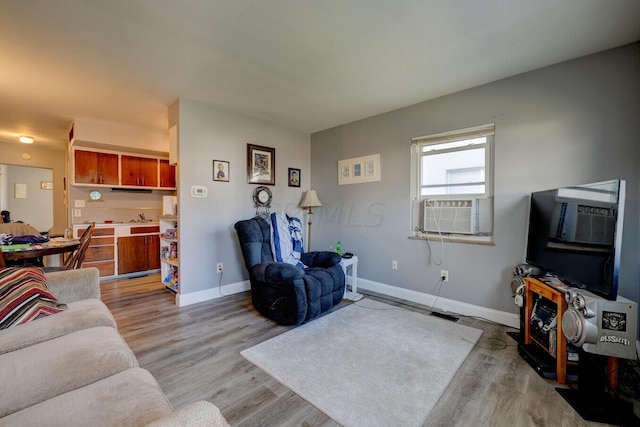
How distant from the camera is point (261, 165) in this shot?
382cm

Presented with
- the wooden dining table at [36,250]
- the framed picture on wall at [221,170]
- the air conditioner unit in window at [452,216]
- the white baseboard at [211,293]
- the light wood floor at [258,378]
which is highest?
the framed picture on wall at [221,170]

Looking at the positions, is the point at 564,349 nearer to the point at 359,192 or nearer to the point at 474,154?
the point at 474,154

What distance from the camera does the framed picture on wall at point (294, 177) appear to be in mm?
4207

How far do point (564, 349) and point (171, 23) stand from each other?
11.2 feet

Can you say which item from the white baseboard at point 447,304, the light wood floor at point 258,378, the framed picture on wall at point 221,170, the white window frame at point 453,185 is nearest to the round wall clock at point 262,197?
the framed picture on wall at point 221,170

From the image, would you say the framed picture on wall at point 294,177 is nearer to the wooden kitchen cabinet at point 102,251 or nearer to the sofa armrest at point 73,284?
the sofa armrest at point 73,284

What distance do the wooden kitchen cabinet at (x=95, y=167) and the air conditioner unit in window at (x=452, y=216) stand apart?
483 centimetres

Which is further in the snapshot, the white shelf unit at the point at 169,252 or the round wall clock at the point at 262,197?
the round wall clock at the point at 262,197

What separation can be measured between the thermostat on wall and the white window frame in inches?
101

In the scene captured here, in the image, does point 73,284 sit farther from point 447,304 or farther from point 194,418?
point 447,304

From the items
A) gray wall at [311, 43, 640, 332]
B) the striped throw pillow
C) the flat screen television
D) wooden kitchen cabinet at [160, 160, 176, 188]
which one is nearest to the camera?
the striped throw pillow

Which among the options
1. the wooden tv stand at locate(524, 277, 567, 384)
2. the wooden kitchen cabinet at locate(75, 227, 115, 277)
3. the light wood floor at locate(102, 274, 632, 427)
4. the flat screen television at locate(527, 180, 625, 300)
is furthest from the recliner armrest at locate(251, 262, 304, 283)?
the wooden kitchen cabinet at locate(75, 227, 115, 277)

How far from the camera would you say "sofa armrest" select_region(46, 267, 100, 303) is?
5.74 feet

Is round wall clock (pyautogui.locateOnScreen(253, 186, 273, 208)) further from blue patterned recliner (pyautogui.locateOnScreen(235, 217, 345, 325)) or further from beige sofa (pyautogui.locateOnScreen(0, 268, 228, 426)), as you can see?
beige sofa (pyautogui.locateOnScreen(0, 268, 228, 426))
